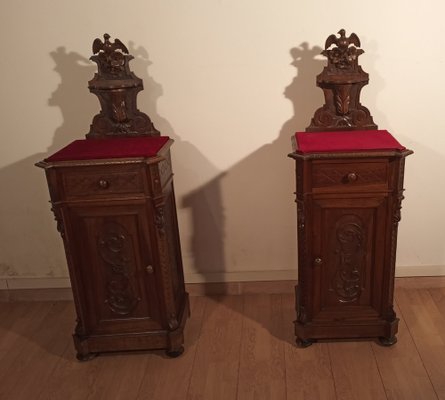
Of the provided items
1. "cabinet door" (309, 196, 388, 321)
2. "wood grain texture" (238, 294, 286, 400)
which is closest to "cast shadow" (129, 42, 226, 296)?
"wood grain texture" (238, 294, 286, 400)

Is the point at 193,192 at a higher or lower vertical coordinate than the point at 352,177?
lower

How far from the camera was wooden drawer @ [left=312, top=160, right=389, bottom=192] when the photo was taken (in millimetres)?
1881

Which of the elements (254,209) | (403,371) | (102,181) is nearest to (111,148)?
(102,181)

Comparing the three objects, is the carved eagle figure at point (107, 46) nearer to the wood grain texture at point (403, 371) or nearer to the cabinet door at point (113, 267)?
the cabinet door at point (113, 267)

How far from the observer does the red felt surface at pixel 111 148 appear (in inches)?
75.0

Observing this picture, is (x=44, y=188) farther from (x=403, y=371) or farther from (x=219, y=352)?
(x=403, y=371)

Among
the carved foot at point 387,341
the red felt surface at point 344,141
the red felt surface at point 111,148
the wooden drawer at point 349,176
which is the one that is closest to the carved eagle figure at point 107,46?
the red felt surface at point 111,148

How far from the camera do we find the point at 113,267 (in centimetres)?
210

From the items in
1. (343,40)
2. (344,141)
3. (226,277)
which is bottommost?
(226,277)

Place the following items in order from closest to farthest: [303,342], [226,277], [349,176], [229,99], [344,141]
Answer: [349,176] < [344,141] < [303,342] < [229,99] < [226,277]

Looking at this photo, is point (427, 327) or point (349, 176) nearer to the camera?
point (349, 176)

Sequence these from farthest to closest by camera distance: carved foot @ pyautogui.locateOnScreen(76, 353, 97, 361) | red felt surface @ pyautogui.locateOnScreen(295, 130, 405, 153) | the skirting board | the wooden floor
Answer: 1. the skirting board
2. carved foot @ pyautogui.locateOnScreen(76, 353, 97, 361)
3. the wooden floor
4. red felt surface @ pyautogui.locateOnScreen(295, 130, 405, 153)

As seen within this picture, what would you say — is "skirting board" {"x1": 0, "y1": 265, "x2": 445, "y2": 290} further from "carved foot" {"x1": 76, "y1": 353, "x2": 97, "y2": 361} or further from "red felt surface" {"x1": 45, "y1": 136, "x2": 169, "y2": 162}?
"red felt surface" {"x1": 45, "y1": 136, "x2": 169, "y2": 162}

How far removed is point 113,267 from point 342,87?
1317 mm
